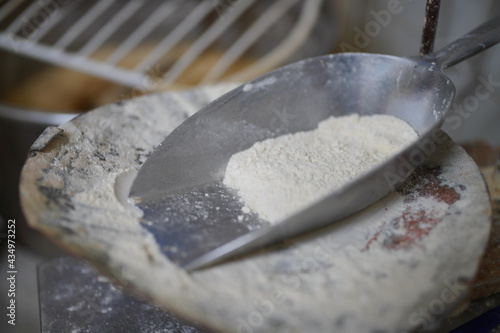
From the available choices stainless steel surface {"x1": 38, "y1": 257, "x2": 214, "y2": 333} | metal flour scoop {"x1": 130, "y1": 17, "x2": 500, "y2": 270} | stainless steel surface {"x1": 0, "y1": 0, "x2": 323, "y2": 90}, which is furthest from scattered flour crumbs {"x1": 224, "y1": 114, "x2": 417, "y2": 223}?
stainless steel surface {"x1": 0, "y1": 0, "x2": 323, "y2": 90}

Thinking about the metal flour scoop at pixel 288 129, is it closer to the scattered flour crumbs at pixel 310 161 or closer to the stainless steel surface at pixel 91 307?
the scattered flour crumbs at pixel 310 161

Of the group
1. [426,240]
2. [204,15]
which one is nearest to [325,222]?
[426,240]

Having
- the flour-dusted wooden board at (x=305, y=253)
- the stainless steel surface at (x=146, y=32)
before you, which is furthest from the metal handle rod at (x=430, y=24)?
the stainless steel surface at (x=146, y=32)

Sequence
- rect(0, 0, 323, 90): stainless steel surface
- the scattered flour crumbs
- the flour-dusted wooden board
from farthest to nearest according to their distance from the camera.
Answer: rect(0, 0, 323, 90): stainless steel surface
the scattered flour crumbs
the flour-dusted wooden board

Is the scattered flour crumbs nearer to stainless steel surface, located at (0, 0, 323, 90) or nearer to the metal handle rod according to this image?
the metal handle rod

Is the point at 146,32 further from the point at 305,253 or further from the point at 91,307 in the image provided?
the point at 305,253

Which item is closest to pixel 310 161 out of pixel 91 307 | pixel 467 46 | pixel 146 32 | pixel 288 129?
pixel 288 129

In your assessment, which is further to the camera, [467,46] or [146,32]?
[146,32]
